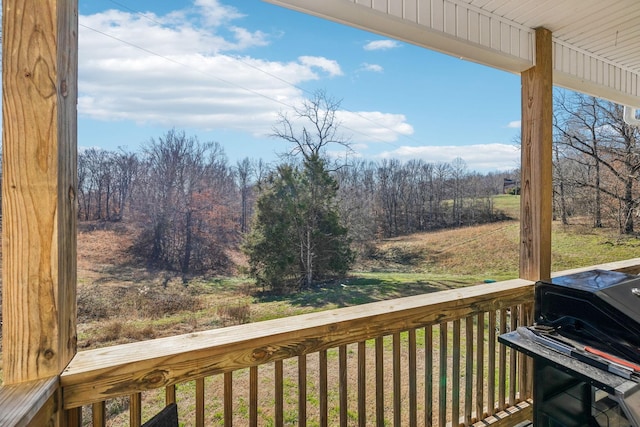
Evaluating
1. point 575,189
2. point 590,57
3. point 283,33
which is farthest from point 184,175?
point 575,189

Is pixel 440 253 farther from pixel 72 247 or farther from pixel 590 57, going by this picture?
pixel 72 247

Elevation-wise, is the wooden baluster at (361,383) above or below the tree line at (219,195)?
below

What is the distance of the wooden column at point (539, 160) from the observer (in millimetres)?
2205

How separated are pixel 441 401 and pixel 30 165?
6.88 feet

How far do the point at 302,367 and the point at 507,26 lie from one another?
2.32 m

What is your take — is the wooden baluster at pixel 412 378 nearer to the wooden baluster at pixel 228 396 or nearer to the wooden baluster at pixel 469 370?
the wooden baluster at pixel 469 370

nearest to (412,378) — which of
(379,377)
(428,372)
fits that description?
(428,372)

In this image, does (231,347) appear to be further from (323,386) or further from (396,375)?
(396,375)

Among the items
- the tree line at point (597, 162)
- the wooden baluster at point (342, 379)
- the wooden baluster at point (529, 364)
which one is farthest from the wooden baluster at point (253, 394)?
the tree line at point (597, 162)

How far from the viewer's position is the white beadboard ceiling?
172 centimetres

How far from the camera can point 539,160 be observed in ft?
7.23

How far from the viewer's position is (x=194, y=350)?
118cm

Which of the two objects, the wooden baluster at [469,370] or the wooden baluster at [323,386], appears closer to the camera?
the wooden baluster at [323,386]

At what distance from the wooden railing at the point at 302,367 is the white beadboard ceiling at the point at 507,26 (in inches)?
56.5
